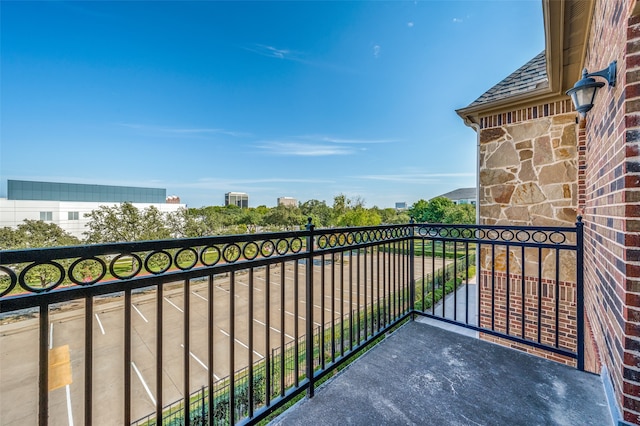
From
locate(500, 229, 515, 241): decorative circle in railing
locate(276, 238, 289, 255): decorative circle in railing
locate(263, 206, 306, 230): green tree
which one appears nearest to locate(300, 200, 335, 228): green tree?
locate(263, 206, 306, 230): green tree

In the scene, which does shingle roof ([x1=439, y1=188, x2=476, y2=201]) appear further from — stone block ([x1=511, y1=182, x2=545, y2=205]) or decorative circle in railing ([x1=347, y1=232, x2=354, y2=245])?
decorative circle in railing ([x1=347, y1=232, x2=354, y2=245])

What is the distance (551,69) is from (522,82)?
107 centimetres

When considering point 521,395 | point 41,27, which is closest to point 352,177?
point 41,27

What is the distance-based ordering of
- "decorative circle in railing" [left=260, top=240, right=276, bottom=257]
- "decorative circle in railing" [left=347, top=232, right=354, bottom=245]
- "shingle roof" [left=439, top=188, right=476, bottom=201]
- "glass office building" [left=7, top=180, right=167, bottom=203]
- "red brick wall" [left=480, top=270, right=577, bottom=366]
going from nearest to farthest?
"decorative circle in railing" [left=260, top=240, right=276, bottom=257] < "decorative circle in railing" [left=347, top=232, right=354, bottom=245] < "red brick wall" [left=480, top=270, right=577, bottom=366] < "glass office building" [left=7, top=180, right=167, bottom=203] < "shingle roof" [left=439, top=188, right=476, bottom=201]

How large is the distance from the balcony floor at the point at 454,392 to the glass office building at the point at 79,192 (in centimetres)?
3687

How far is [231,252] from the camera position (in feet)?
4.34

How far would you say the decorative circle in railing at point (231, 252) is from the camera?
130cm

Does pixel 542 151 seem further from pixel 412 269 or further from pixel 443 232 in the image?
pixel 412 269

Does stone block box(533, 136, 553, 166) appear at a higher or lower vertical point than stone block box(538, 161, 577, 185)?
higher

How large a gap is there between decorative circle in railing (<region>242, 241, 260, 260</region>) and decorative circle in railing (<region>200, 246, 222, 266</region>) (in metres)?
0.15

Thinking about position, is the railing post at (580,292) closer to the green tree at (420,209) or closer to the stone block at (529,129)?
the stone block at (529,129)

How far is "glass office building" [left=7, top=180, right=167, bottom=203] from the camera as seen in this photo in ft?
89.0

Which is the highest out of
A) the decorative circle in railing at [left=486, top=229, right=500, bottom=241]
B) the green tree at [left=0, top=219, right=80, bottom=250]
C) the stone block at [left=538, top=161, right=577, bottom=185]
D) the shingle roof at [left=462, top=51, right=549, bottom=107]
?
the shingle roof at [left=462, top=51, right=549, bottom=107]

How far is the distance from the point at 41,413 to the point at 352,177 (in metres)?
31.4
